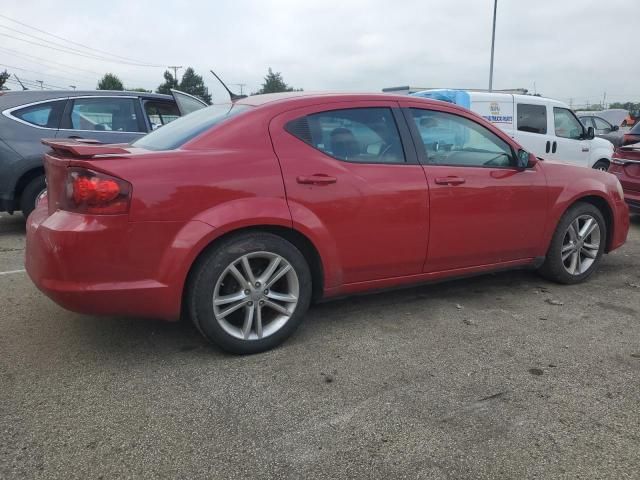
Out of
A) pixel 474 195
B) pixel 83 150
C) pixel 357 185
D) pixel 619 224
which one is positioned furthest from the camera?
pixel 619 224

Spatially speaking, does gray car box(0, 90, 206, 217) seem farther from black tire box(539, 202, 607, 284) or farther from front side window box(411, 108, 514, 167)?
black tire box(539, 202, 607, 284)

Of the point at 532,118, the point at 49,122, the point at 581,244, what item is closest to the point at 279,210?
the point at 581,244

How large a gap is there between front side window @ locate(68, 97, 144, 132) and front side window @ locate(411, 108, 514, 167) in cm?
453

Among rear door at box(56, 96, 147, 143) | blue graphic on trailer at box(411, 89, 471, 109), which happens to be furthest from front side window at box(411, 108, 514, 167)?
blue graphic on trailer at box(411, 89, 471, 109)

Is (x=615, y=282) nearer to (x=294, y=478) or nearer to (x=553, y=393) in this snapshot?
(x=553, y=393)

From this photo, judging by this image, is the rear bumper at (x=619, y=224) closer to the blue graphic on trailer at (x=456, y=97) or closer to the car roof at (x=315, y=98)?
the car roof at (x=315, y=98)

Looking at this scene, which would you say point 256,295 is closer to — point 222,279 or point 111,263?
point 222,279

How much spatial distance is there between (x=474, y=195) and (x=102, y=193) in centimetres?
243

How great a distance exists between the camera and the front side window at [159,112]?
23.8 feet

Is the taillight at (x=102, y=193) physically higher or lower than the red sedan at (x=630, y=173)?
higher

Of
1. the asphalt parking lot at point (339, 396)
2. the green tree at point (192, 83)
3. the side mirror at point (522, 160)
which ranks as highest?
the green tree at point (192, 83)

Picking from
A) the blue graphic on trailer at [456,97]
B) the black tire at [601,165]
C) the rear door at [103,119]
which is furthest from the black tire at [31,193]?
the black tire at [601,165]

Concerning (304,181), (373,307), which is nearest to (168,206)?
(304,181)

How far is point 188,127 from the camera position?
11.4 ft
